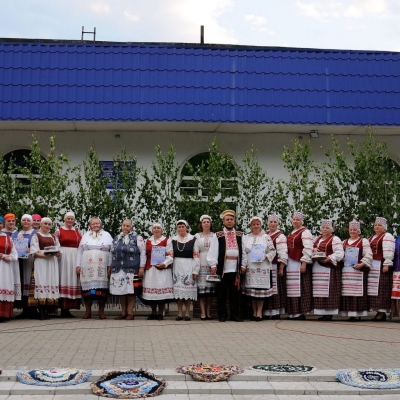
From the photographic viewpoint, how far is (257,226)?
1322 cm

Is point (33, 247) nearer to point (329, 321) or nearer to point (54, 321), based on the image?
point (54, 321)

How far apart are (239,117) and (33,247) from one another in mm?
5858

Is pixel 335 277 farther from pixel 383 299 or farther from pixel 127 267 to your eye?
pixel 127 267

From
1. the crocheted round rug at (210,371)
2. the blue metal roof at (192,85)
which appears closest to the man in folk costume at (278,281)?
the blue metal roof at (192,85)

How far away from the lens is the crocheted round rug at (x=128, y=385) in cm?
670

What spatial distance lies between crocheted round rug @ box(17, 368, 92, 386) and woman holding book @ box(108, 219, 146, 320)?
5.62 m

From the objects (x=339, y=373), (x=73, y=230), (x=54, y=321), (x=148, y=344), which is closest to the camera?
(x=339, y=373)

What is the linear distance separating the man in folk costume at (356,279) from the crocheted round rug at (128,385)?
6.78 meters

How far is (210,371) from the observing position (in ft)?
24.3

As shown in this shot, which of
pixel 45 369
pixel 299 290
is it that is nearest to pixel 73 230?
pixel 299 290

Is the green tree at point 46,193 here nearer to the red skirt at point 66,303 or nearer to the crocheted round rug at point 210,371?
the red skirt at point 66,303

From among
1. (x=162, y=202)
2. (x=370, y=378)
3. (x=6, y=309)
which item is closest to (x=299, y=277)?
(x=162, y=202)

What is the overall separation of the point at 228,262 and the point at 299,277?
1378mm

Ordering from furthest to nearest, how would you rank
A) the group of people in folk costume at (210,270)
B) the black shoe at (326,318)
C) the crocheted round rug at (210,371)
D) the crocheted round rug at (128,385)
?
1. the black shoe at (326,318)
2. the group of people in folk costume at (210,270)
3. the crocheted round rug at (210,371)
4. the crocheted round rug at (128,385)
